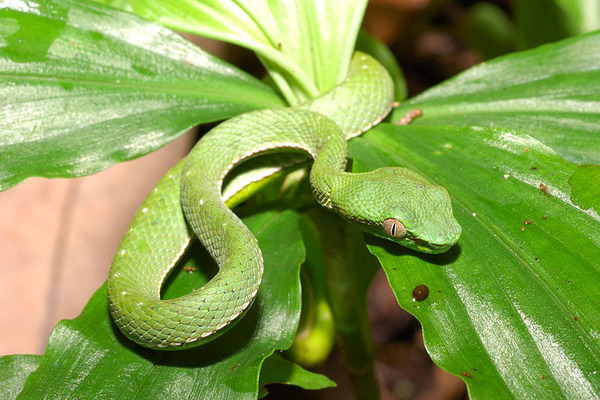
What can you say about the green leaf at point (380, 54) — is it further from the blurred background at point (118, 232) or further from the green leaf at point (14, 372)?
the green leaf at point (14, 372)

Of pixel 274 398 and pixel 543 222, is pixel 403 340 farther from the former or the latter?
pixel 543 222

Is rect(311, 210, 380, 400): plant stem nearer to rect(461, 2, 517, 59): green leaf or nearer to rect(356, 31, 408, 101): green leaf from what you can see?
rect(356, 31, 408, 101): green leaf

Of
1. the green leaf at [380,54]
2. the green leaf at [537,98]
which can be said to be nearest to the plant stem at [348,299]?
the green leaf at [537,98]

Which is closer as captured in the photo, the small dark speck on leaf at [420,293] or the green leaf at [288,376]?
the small dark speck on leaf at [420,293]

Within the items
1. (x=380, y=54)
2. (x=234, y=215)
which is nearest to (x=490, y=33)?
(x=380, y=54)

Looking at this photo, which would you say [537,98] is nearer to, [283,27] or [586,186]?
[586,186]

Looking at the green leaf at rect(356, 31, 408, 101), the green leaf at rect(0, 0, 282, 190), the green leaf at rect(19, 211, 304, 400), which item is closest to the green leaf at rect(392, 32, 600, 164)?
the green leaf at rect(356, 31, 408, 101)
